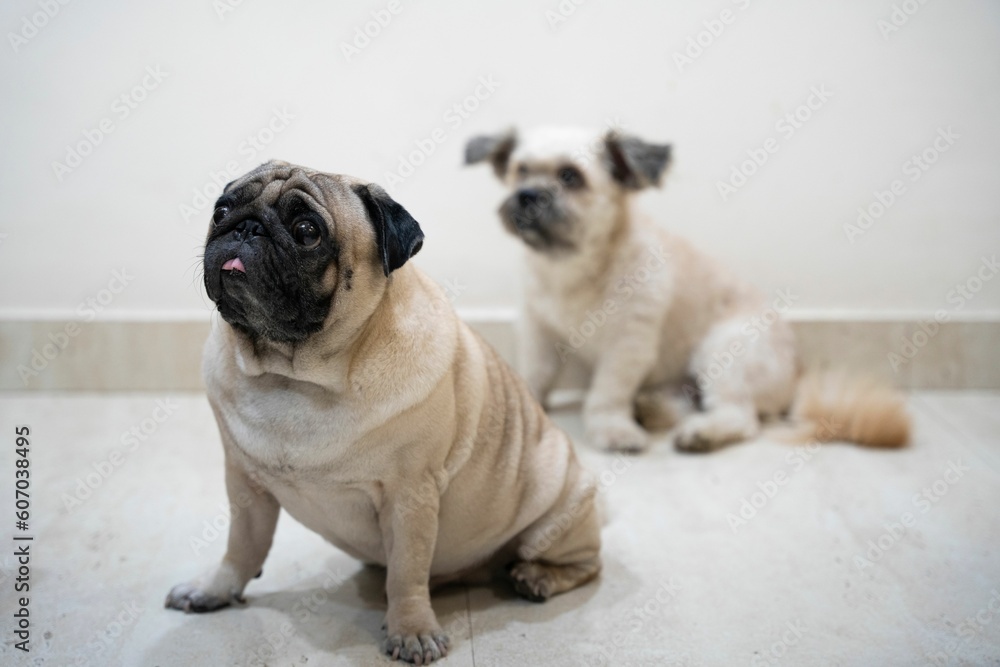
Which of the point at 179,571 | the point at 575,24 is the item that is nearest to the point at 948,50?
the point at 575,24

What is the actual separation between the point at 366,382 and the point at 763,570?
1.34m

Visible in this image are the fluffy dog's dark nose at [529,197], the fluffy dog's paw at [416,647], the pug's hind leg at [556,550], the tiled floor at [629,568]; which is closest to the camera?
the fluffy dog's paw at [416,647]

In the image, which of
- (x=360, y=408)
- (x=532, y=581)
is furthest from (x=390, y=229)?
(x=532, y=581)

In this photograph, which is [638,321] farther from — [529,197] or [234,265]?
[234,265]

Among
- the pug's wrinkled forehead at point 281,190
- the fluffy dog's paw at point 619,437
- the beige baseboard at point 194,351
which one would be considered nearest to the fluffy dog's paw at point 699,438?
the fluffy dog's paw at point 619,437

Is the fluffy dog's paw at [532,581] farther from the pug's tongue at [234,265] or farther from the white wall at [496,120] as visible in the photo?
the white wall at [496,120]

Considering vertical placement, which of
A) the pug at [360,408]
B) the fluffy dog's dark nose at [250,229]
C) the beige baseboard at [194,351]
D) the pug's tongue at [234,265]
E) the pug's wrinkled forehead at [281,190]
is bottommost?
the beige baseboard at [194,351]

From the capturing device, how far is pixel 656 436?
3752mm

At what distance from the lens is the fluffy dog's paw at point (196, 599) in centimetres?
223

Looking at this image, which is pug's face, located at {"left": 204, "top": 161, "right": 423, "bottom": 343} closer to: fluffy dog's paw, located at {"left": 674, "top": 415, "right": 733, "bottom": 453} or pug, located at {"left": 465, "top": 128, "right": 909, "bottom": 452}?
pug, located at {"left": 465, "top": 128, "right": 909, "bottom": 452}

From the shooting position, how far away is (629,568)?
8.55ft

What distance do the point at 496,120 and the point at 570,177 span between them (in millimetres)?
540

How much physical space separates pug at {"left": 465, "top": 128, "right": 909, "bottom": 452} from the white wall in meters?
0.34

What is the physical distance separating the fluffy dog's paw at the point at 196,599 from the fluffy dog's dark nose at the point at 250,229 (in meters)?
0.93
